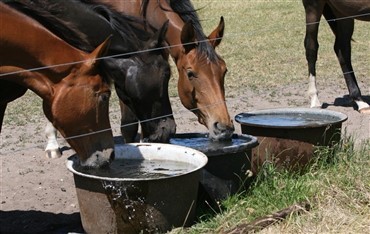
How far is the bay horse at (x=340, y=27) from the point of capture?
8.27m

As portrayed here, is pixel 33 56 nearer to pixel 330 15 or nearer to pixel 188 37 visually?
pixel 188 37

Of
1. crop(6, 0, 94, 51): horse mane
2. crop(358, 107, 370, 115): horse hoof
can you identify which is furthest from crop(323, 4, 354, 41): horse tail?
crop(6, 0, 94, 51): horse mane

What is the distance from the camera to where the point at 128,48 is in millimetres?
4504

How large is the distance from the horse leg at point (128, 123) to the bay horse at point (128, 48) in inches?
39.4

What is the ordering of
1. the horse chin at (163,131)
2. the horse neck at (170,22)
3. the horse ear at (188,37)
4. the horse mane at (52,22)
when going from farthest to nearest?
the horse neck at (170,22)
the horse ear at (188,37)
the horse chin at (163,131)
the horse mane at (52,22)

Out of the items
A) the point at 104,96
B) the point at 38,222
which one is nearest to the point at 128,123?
the point at 38,222

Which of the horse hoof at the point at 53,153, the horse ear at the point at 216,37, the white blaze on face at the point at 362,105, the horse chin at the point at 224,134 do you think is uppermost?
the horse ear at the point at 216,37

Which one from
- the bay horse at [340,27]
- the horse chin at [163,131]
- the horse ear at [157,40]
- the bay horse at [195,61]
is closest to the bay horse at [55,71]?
the horse ear at [157,40]

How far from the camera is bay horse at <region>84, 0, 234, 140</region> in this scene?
5223 mm

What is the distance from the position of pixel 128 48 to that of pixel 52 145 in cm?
229

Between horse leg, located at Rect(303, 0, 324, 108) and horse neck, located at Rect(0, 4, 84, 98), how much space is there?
4.84 m

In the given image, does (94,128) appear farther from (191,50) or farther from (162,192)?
(191,50)

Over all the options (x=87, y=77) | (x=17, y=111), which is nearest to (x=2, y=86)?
(x=87, y=77)

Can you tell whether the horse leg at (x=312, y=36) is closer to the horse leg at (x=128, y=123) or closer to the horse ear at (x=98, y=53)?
the horse leg at (x=128, y=123)
